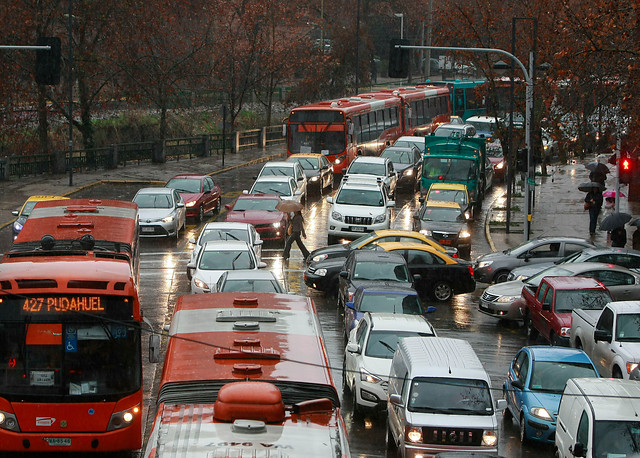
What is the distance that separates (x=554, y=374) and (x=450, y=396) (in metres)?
2.69

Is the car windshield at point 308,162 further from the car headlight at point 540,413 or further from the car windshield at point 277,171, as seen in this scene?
the car headlight at point 540,413

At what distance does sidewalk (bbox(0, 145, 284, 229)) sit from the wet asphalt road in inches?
244

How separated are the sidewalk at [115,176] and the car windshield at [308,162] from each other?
21.7 feet

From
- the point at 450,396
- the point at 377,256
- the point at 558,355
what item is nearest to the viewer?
the point at 450,396

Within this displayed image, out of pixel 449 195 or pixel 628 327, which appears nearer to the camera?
pixel 628 327

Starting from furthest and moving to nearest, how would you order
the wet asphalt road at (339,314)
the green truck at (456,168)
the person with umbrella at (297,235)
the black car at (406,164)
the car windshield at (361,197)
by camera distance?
the black car at (406,164) → the green truck at (456,168) → the car windshield at (361,197) → the person with umbrella at (297,235) → the wet asphalt road at (339,314)

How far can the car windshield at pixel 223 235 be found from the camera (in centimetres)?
2572

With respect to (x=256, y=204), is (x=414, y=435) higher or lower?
lower

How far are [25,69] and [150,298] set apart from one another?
26073mm

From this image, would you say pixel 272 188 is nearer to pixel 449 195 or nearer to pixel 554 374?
pixel 449 195

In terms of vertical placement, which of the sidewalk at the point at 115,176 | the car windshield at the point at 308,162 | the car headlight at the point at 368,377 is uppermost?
the car windshield at the point at 308,162

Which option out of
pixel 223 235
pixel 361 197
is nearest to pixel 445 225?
pixel 361 197

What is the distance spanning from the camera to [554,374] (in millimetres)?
15203

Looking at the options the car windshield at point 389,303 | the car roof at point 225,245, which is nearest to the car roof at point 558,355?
the car windshield at point 389,303
